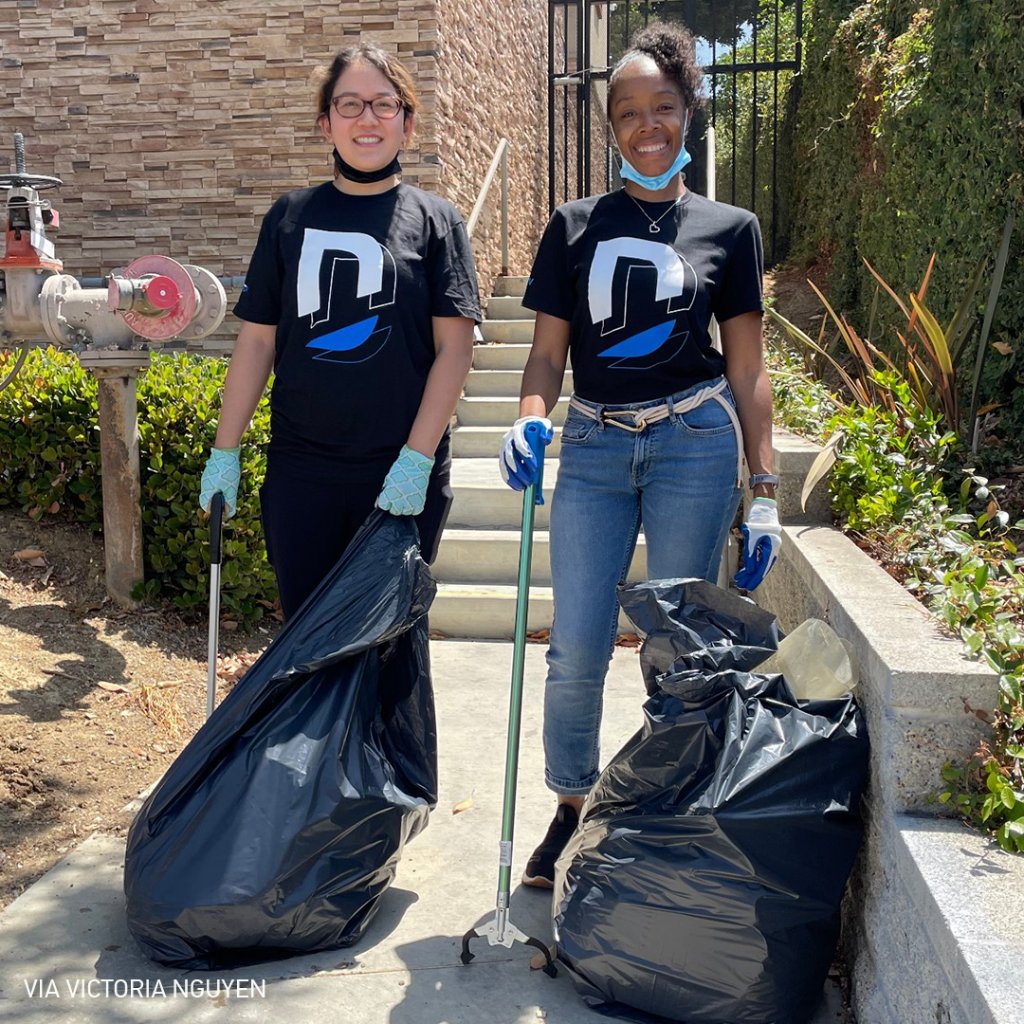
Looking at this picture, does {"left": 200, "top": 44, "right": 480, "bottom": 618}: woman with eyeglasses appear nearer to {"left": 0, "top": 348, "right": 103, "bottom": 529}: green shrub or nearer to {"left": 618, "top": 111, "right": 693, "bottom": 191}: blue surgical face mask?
{"left": 618, "top": 111, "right": 693, "bottom": 191}: blue surgical face mask

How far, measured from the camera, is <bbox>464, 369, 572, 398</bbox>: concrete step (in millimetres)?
6848

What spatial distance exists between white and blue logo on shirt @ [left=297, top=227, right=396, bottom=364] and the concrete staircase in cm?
159

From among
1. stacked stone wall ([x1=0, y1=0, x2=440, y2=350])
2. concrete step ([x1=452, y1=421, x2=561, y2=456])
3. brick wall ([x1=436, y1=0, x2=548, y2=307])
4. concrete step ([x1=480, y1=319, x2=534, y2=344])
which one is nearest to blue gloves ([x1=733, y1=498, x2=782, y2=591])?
concrete step ([x1=452, y1=421, x2=561, y2=456])

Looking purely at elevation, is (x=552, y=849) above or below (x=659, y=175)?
below

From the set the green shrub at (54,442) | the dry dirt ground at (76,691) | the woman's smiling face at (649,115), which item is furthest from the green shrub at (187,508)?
the woman's smiling face at (649,115)

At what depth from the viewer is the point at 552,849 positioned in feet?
9.02

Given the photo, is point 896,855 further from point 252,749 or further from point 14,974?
point 14,974

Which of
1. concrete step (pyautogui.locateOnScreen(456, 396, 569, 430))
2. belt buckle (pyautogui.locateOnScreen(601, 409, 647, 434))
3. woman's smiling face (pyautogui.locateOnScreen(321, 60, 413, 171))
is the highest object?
woman's smiling face (pyautogui.locateOnScreen(321, 60, 413, 171))

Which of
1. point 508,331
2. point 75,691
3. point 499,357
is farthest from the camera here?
point 508,331

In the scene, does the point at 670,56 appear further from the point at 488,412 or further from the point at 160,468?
the point at 488,412

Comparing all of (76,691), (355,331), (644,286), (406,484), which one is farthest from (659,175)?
(76,691)

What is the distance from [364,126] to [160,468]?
7.30ft

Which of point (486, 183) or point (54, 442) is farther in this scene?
point (486, 183)

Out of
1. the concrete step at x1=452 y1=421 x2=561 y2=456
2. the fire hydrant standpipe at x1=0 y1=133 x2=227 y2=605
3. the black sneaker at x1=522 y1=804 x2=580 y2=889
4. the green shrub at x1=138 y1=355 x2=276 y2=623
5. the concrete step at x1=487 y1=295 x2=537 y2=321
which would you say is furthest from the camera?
the concrete step at x1=487 y1=295 x2=537 y2=321
